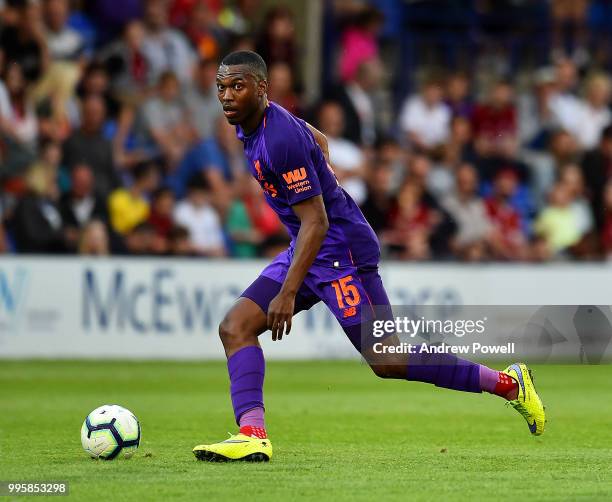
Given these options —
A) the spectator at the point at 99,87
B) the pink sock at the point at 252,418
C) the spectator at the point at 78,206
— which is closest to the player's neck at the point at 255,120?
the pink sock at the point at 252,418

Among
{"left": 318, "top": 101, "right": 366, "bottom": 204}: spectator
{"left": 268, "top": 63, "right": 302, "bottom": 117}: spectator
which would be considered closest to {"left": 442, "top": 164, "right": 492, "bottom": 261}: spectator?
{"left": 318, "top": 101, "right": 366, "bottom": 204}: spectator

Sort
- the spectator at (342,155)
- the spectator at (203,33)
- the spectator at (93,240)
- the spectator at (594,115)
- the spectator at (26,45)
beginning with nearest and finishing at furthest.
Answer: the spectator at (93,240) → the spectator at (26,45) → the spectator at (342,155) → the spectator at (203,33) → the spectator at (594,115)

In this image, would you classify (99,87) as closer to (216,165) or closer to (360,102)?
(216,165)

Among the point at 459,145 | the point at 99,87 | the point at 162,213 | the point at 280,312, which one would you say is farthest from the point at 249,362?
the point at 459,145

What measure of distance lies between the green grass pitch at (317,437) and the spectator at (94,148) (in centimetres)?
260

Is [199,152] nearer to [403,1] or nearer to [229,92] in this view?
[403,1]

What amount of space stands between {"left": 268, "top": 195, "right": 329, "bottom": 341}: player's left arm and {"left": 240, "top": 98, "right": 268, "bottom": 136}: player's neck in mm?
558

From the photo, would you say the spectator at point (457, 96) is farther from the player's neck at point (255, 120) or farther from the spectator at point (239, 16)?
the player's neck at point (255, 120)

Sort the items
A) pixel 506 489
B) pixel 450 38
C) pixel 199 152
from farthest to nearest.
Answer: pixel 450 38 → pixel 199 152 → pixel 506 489

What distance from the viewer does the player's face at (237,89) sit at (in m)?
7.45

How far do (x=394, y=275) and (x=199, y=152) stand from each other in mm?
3190

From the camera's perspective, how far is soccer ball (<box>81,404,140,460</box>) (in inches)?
297

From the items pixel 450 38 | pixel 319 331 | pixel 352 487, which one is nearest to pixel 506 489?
pixel 352 487

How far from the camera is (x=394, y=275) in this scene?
16.6 metres
